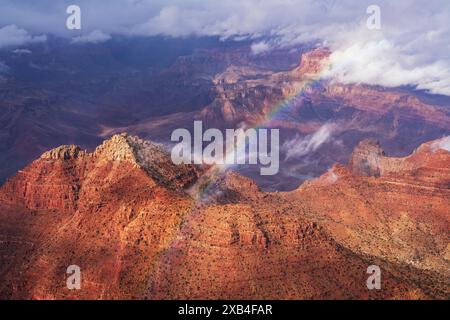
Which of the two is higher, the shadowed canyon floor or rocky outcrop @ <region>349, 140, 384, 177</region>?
rocky outcrop @ <region>349, 140, 384, 177</region>

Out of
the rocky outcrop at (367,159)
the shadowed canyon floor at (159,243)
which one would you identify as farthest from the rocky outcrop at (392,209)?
the rocky outcrop at (367,159)

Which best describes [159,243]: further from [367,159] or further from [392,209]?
[367,159]

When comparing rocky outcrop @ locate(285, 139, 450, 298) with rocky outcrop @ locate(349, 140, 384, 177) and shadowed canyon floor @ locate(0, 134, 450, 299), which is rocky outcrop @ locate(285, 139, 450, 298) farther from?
rocky outcrop @ locate(349, 140, 384, 177)

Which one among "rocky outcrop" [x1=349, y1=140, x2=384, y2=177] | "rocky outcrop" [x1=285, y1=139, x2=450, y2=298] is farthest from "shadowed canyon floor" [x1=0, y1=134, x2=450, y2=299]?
"rocky outcrop" [x1=349, y1=140, x2=384, y2=177]

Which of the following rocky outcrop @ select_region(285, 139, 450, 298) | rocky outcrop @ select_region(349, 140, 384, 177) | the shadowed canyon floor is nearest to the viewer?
the shadowed canyon floor

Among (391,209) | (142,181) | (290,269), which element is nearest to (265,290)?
(290,269)

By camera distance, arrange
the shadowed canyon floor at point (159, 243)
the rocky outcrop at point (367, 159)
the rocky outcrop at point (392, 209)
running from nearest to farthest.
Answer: the shadowed canyon floor at point (159, 243)
the rocky outcrop at point (392, 209)
the rocky outcrop at point (367, 159)

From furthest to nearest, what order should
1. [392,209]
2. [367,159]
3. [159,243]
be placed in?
[367,159], [392,209], [159,243]

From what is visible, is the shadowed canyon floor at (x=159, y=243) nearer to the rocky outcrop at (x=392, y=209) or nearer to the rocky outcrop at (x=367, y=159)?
the rocky outcrop at (x=392, y=209)

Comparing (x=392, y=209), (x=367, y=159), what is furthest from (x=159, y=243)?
(x=367, y=159)
